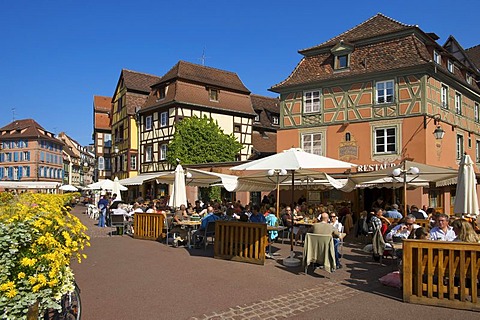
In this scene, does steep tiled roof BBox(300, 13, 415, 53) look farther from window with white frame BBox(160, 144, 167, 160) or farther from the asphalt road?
the asphalt road

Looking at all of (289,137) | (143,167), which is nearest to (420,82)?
(289,137)

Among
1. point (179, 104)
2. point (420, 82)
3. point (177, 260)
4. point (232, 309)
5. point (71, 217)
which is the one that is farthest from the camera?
point (179, 104)

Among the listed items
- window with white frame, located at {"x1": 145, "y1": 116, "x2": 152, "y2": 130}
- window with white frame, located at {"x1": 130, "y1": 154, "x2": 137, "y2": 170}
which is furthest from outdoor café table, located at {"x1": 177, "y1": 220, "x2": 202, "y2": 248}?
window with white frame, located at {"x1": 130, "y1": 154, "x2": 137, "y2": 170}

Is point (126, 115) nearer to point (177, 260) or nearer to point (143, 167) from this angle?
point (143, 167)

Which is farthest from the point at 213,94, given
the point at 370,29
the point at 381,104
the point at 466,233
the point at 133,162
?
the point at 466,233

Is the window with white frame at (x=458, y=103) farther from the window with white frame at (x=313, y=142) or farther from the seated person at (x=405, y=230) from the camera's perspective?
the seated person at (x=405, y=230)

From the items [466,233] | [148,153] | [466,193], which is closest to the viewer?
[466,233]

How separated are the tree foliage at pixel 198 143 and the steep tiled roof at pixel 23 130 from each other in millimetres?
51753

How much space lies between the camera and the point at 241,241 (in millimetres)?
9820

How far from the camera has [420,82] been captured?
19750mm

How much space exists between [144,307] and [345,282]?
383 cm

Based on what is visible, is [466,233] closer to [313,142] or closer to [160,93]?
[313,142]

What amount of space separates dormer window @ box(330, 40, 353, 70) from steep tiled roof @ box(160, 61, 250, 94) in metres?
12.7

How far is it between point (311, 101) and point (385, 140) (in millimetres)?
4851
